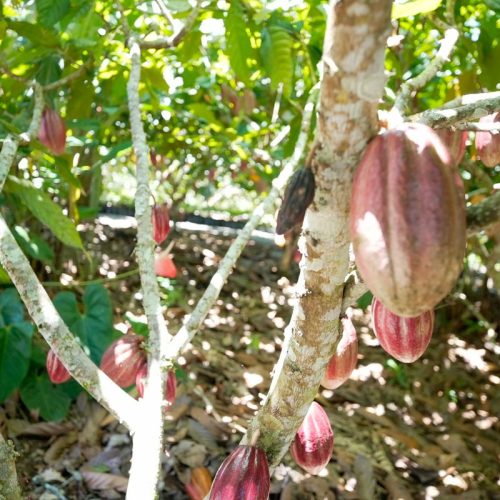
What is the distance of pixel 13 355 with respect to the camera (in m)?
1.81

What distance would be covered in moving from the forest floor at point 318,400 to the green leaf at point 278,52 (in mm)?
812

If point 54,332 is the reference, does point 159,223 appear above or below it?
above

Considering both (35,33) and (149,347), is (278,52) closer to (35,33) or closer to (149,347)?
(35,33)

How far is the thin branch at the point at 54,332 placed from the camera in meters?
0.77

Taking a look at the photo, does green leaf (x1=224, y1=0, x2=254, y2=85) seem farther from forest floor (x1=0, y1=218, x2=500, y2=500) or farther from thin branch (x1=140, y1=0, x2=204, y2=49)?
forest floor (x1=0, y1=218, x2=500, y2=500)

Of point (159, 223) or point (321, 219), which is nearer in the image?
point (321, 219)

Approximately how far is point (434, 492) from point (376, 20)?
1.92m

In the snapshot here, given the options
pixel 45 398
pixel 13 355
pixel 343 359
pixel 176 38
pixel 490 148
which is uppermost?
pixel 176 38

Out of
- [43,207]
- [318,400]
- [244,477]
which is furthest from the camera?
[318,400]

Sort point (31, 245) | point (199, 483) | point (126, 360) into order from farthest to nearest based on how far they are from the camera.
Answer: point (31, 245) < point (199, 483) < point (126, 360)

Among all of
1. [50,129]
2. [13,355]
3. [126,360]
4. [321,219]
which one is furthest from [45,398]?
[321,219]

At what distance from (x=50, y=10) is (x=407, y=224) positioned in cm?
126

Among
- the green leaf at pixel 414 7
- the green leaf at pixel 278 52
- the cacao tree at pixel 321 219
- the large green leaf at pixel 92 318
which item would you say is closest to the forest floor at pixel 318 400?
the large green leaf at pixel 92 318

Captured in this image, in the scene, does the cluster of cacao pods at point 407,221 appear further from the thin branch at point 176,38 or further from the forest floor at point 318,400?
the forest floor at point 318,400
